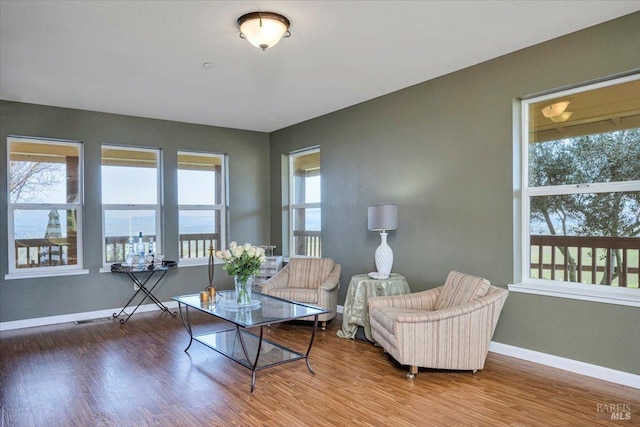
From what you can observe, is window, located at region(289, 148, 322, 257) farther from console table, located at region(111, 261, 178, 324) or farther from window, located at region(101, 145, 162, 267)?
window, located at region(101, 145, 162, 267)

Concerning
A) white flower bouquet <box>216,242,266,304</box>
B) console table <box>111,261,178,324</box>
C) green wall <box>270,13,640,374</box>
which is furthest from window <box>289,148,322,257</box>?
white flower bouquet <box>216,242,266,304</box>

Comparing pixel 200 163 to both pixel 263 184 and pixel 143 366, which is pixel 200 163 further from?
pixel 143 366

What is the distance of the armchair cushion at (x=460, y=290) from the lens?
3.54m

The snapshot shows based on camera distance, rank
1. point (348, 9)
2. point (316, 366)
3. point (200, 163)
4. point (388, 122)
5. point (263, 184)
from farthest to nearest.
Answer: point (263, 184)
point (200, 163)
point (388, 122)
point (316, 366)
point (348, 9)

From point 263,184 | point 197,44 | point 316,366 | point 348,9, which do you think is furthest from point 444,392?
point 263,184

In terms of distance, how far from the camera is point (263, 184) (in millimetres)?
7133

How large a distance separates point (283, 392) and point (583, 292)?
2515 millimetres

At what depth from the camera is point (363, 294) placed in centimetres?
441

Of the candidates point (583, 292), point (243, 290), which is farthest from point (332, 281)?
point (583, 292)

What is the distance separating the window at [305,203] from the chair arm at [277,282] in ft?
3.16

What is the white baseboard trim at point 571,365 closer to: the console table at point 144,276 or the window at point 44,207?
the console table at point 144,276

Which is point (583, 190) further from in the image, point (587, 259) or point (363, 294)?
point (363, 294)

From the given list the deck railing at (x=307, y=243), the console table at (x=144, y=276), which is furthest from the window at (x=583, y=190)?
the console table at (x=144, y=276)

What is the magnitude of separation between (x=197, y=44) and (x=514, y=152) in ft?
9.60
